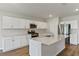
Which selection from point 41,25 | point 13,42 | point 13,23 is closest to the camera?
point 13,42

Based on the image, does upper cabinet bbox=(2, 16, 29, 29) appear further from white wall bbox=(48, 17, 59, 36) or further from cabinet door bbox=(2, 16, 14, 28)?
white wall bbox=(48, 17, 59, 36)

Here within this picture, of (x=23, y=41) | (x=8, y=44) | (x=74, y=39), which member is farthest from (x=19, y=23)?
(x=74, y=39)

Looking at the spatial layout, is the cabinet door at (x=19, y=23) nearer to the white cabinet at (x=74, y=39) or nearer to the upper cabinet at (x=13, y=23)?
the upper cabinet at (x=13, y=23)

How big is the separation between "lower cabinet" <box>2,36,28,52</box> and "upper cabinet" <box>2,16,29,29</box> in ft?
1.48

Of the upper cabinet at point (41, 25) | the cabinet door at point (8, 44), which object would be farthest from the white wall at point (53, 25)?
the cabinet door at point (8, 44)

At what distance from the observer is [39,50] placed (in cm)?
157

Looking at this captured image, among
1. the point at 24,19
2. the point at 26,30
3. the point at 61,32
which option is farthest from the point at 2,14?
the point at 61,32

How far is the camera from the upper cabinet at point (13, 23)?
276 cm

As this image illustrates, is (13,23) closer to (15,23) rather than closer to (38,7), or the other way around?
(15,23)

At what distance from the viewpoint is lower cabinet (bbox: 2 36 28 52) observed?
2.68 metres

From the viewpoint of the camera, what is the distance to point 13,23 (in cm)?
300

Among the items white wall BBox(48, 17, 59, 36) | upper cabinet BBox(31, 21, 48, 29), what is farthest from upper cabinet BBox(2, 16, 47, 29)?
white wall BBox(48, 17, 59, 36)

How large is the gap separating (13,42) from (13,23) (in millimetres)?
753

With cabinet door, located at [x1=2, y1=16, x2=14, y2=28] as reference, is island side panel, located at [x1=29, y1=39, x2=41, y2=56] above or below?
below
